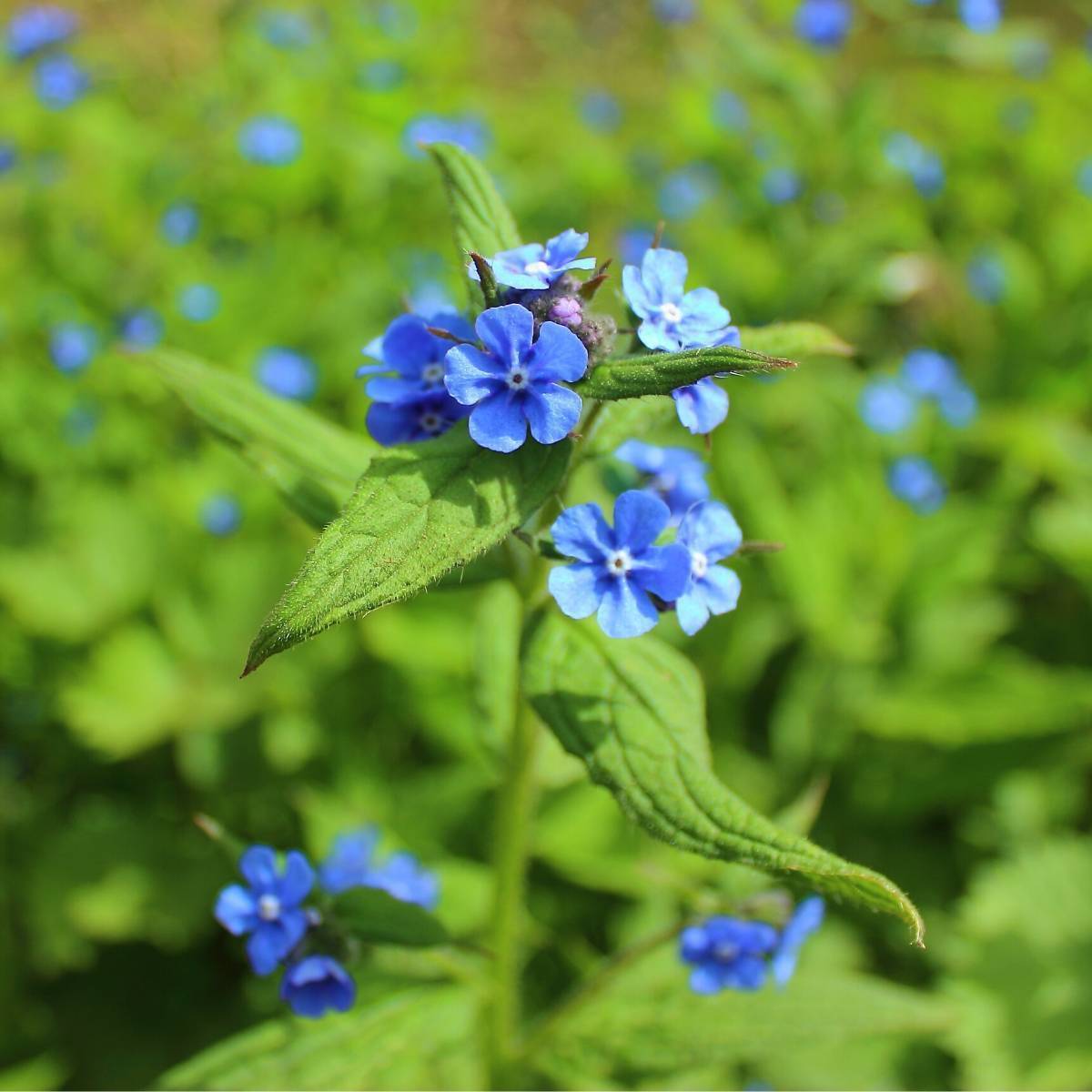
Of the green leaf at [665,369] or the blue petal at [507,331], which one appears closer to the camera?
the green leaf at [665,369]

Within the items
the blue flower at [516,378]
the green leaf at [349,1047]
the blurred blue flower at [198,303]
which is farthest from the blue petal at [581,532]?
the blurred blue flower at [198,303]

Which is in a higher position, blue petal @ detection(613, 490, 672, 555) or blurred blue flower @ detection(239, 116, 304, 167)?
blurred blue flower @ detection(239, 116, 304, 167)

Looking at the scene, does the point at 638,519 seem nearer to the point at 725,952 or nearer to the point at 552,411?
the point at 552,411

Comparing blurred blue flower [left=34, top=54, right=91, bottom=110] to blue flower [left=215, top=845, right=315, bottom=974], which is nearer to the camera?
blue flower [left=215, top=845, right=315, bottom=974]

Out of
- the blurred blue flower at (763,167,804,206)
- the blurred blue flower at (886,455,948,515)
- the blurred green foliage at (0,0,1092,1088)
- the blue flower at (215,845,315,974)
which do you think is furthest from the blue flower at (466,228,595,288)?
the blurred blue flower at (763,167,804,206)

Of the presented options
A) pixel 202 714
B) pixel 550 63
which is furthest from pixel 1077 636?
pixel 550 63

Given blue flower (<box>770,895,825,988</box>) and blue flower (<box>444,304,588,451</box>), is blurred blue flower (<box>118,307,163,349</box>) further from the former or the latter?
blue flower (<box>770,895,825,988</box>)

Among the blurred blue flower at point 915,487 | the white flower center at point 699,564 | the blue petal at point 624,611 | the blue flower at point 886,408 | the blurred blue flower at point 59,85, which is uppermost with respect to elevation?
the blurred blue flower at point 59,85

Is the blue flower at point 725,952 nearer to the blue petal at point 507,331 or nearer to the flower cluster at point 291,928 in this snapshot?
the flower cluster at point 291,928
